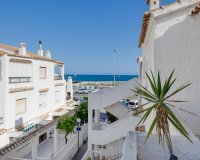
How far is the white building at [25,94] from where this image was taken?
56.4 feet

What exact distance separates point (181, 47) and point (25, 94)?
17.3m

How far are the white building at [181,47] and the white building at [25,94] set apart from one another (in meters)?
10.7

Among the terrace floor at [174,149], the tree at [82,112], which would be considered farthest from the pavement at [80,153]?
the terrace floor at [174,149]

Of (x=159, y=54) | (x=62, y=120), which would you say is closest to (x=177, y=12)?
(x=159, y=54)

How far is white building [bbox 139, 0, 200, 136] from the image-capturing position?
8.42 m

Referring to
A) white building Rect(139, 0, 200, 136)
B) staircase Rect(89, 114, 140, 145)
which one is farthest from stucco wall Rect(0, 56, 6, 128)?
white building Rect(139, 0, 200, 136)

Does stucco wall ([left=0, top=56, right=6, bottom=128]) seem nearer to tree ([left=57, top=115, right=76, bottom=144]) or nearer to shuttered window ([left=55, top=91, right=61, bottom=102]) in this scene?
tree ([left=57, top=115, right=76, bottom=144])

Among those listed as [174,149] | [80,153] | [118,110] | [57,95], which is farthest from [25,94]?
[174,149]

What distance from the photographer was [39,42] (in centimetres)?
2869

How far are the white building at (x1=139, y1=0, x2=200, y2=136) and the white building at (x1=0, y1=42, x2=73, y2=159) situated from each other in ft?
35.1

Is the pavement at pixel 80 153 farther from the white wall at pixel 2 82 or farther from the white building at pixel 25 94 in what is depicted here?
the white wall at pixel 2 82

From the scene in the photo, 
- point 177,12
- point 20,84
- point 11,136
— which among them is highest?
point 177,12

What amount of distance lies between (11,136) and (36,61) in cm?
932

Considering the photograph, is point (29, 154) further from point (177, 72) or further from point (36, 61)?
point (177, 72)
